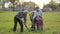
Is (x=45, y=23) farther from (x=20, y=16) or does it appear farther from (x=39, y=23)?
(x=20, y=16)

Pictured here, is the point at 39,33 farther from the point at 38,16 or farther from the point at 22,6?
the point at 22,6

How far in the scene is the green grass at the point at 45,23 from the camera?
2.05m

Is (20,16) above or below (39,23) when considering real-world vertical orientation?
above

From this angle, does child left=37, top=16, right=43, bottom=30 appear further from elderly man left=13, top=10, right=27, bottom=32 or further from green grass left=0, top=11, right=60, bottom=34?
elderly man left=13, top=10, right=27, bottom=32

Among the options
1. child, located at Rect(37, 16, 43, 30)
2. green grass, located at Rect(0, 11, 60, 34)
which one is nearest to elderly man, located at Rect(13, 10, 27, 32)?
green grass, located at Rect(0, 11, 60, 34)

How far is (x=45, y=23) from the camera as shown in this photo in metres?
2.14

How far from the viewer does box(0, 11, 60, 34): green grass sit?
6.74 feet

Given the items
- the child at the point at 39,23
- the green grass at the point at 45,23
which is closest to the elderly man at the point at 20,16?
the green grass at the point at 45,23

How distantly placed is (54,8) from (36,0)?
32 centimetres

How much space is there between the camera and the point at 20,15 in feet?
6.93

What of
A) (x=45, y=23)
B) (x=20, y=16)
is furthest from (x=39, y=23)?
(x=20, y=16)

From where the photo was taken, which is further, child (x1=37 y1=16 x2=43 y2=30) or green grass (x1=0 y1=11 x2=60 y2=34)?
child (x1=37 y1=16 x2=43 y2=30)

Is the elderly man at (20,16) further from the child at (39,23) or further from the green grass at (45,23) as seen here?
the child at (39,23)

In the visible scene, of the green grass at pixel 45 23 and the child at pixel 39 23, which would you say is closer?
the green grass at pixel 45 23
